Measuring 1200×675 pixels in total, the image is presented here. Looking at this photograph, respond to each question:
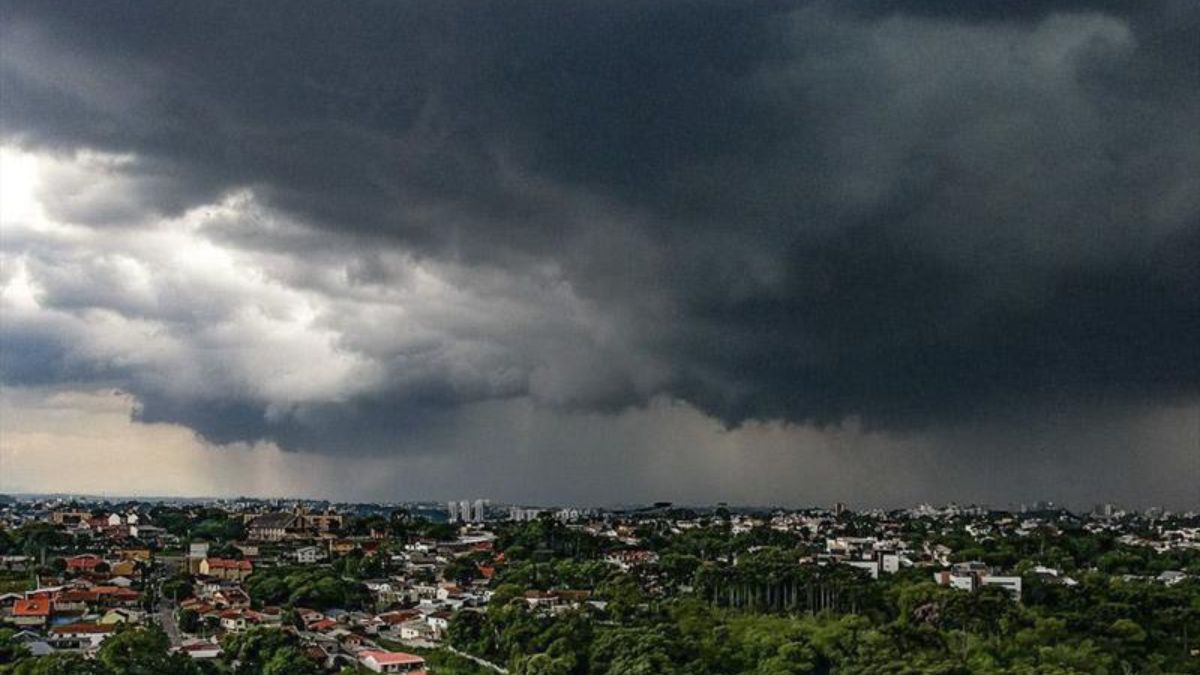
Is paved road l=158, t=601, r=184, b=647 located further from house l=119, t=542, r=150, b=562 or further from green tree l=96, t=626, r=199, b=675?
house l=119, t=542, r=150, b=562

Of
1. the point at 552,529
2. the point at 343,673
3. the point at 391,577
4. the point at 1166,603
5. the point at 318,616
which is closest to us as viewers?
the point at 343,673

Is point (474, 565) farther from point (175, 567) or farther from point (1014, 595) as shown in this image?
point (1014, 595)

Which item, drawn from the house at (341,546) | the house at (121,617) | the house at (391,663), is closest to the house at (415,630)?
the house at (391,663)

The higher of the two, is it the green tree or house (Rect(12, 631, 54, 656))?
the green tree

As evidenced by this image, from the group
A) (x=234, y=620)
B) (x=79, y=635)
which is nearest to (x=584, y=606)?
(x=234, y=620)

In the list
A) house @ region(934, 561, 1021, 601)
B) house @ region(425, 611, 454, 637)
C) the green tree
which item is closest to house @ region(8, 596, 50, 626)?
the green tree

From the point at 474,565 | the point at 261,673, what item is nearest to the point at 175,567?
the point at 474,565

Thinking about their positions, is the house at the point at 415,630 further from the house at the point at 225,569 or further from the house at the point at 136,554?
the house at the point at 136,554

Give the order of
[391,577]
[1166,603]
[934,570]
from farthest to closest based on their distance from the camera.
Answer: [391,577], [934,570], [1166,603]
